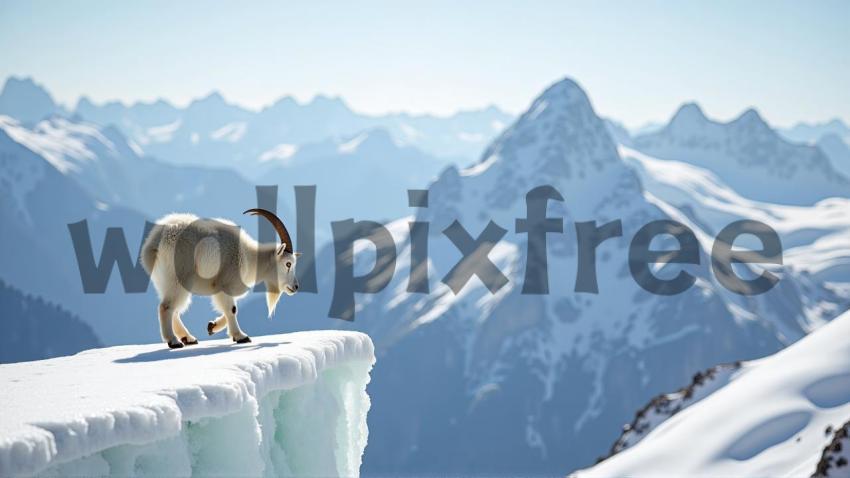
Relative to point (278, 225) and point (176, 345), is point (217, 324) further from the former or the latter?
point (278, 225)

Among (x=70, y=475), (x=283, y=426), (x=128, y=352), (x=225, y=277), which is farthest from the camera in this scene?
(x=225, y=277)

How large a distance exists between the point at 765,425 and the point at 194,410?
5550cm

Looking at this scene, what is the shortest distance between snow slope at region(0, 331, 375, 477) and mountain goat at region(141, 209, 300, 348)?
2.39 feet

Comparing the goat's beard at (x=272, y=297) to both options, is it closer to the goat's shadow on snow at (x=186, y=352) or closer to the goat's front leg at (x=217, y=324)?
the goat's front leg at (x=217, y=324)

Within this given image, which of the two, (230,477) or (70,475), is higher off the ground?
(70,475)

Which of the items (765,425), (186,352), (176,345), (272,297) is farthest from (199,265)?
(765,425)

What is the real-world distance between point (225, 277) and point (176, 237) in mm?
1265

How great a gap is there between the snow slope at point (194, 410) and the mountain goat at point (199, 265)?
73 centimetres

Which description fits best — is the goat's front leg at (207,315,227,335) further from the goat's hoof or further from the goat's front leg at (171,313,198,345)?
the goat's hoof

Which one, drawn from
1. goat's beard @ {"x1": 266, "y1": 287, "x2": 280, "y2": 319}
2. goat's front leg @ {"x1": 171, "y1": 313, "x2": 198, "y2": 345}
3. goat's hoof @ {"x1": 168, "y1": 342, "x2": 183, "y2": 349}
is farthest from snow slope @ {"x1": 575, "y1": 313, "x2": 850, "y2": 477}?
goat's hoof @ {"x1": 168, "y1": 342, "x2": 183, "y2": 349}

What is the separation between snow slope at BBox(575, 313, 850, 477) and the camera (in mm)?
58156

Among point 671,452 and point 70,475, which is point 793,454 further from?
point 70,475

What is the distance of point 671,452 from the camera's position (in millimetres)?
65000

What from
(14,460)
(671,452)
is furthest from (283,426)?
(671,452)
